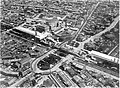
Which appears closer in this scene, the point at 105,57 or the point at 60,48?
the point at 105,57

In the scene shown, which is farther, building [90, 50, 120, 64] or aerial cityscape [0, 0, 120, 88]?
building [90, 50, 120, 64]

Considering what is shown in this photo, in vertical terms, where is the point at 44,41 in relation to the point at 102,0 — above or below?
below

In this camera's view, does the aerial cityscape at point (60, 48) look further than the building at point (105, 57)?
No

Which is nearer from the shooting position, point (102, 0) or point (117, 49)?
point (117, 49)

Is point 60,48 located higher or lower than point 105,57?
higher

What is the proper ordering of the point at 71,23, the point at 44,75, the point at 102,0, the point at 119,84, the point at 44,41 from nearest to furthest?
the point at 119,84 < the point at 44,75 < the point at 44,41 < the point at 71,23 < the point at 102,0

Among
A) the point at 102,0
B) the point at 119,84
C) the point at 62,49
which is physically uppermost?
the point at 102,0

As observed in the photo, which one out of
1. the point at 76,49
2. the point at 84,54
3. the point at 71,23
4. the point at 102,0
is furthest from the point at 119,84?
the point at 102,0

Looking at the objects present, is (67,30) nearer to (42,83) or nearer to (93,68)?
(93,68)
